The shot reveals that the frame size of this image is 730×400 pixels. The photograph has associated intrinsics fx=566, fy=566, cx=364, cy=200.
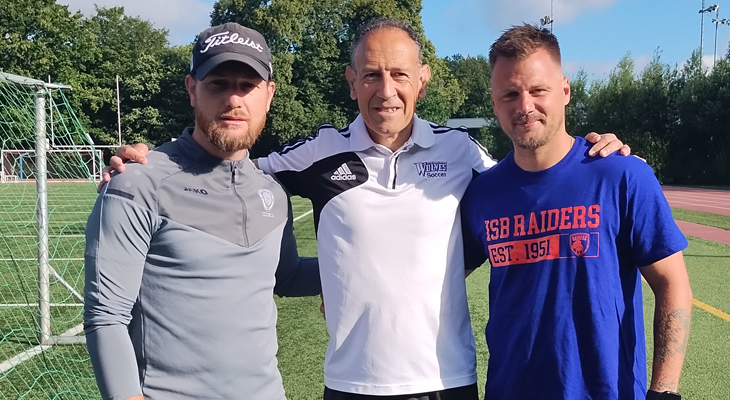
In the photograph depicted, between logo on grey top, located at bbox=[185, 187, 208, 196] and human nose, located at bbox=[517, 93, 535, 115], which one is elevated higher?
human nose, located at bbox=[517, 93, 535, 115]

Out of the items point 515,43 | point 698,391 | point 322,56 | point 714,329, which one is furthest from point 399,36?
point 322,56

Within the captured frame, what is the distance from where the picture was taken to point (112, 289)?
70.5 inches

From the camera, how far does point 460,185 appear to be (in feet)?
8.46

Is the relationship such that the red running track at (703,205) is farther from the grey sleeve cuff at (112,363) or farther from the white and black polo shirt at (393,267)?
the grey sleeve cuff at (112,363)

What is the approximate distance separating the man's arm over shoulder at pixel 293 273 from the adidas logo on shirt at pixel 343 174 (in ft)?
0.91

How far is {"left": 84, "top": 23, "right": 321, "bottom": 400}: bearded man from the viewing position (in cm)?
180

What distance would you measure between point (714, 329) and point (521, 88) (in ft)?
17.7

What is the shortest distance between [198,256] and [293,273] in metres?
0.79

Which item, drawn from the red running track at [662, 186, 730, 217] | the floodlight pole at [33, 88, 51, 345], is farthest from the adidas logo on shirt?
the red running track at [662, 186, 730, 217]

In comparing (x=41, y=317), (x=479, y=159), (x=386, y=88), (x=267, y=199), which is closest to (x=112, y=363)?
(x=267, y=199)

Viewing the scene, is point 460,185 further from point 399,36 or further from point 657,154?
point 657,154

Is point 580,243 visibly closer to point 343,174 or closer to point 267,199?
point 343,174

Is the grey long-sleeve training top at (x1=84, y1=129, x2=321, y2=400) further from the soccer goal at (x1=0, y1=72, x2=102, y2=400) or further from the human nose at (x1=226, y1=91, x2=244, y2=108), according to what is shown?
the soccer goal at (x1=0, y1=72, x2=102, y2=400)

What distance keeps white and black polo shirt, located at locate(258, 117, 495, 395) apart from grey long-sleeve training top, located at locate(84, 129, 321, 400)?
0.32m
